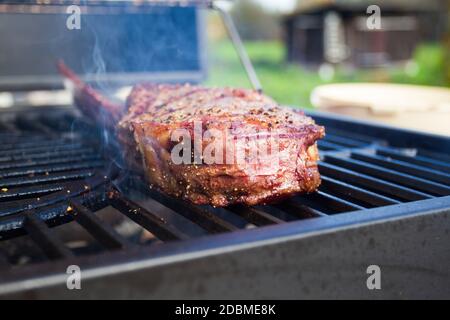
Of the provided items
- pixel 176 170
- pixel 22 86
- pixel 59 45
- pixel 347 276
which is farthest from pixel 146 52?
pixel 347 276

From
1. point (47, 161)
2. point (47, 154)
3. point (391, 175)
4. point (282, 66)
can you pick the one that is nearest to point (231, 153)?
point (391, 175)

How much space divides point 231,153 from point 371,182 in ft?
2.15

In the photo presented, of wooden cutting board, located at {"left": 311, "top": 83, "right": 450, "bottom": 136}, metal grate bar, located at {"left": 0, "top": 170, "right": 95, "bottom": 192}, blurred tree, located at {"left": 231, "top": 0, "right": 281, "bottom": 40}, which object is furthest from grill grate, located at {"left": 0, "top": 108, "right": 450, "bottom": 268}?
blurred tree, located at {"left": 231, "top": 0, "right": 281, "bottom": 40}

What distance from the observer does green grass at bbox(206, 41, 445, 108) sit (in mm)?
11555

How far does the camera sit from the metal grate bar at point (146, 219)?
1563 mm

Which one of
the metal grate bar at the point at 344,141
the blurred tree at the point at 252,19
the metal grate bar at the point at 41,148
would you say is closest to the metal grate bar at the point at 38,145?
the metal grate bar at the point at 41,148

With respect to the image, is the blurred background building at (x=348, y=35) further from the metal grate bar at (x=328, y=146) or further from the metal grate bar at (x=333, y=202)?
the metal grate bar at (x=333, y=202)

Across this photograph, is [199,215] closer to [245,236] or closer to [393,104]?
[245,236]

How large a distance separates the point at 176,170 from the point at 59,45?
8.38ft
